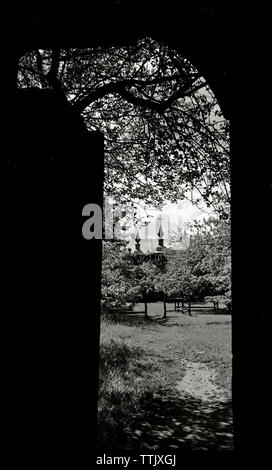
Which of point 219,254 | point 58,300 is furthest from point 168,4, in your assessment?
point 219,254

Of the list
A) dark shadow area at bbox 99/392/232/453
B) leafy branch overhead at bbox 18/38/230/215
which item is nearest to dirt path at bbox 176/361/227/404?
dark shadow area at bbox 99/392/232/453

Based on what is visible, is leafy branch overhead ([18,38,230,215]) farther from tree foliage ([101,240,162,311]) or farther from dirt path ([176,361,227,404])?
tree foliage ([101,240,162,311])

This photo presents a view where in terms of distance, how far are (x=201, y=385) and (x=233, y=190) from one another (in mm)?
7672

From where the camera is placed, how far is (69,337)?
2506mm

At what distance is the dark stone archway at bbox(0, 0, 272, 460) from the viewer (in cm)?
220

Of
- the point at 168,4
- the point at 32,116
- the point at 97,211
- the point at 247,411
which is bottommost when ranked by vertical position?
the point at 247,411

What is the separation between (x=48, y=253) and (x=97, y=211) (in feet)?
2.02

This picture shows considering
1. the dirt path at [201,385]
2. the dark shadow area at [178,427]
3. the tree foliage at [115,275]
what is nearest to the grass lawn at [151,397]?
the dark shadow area at [178,427]

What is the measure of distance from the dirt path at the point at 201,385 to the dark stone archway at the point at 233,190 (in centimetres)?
591

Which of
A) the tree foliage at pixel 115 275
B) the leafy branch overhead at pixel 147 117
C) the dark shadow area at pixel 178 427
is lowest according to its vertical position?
the dark shadow area at pixel 178 427

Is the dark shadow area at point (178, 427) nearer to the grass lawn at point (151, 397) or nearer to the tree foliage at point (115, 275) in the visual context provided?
the grass lawn at point (151, 397)

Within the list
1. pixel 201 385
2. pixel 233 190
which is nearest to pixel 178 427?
pixel 201 385

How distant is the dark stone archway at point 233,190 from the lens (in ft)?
→ 7.23
